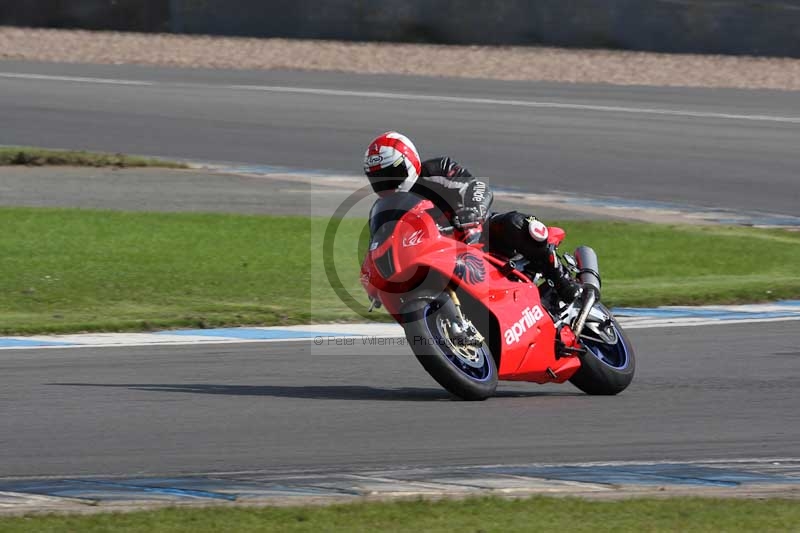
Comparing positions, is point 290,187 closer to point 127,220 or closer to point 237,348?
point 127,220

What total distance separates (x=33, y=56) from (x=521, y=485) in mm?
28343

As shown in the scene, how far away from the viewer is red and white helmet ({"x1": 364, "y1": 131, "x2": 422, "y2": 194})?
8.58 metres

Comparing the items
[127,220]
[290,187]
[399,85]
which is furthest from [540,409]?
[399,85]

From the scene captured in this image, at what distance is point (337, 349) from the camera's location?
11.0m

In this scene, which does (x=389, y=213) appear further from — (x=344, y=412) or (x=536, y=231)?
(x=344, y=412)

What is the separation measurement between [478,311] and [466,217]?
511 mm

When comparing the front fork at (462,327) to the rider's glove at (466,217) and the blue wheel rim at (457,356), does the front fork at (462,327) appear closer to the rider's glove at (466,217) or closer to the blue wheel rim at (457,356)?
the blue wheel rim at (457,356)

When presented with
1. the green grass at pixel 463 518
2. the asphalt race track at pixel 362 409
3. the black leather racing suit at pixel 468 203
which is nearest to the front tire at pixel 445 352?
the asphalt race track at pixel 362 409

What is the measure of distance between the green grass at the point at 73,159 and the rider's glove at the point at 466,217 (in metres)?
13.2

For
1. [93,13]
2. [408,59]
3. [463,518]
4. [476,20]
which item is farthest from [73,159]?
[463,518]

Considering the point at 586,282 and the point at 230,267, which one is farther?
the point at 230,267

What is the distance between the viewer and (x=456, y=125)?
25.5 m

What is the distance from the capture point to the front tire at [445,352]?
8.41 m

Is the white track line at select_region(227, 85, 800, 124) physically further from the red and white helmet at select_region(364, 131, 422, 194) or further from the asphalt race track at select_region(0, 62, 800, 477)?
the red and white helmet at select_region(364, 131, 422, 194)
